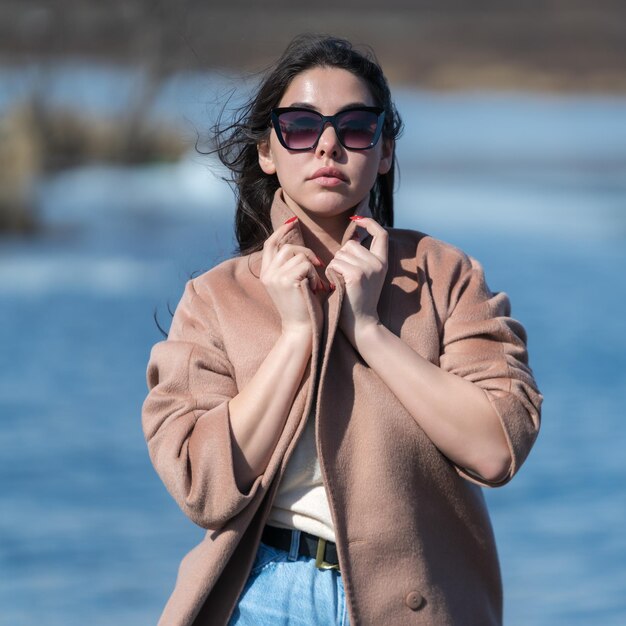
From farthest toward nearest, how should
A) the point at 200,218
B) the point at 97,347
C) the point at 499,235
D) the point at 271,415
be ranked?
the point at 200,218 < the point at 499,235 < the point at 97,347 < the point at 271,415

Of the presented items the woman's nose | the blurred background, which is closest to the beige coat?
the woman's nose

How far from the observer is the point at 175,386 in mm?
1869

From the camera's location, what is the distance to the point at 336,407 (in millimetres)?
1829

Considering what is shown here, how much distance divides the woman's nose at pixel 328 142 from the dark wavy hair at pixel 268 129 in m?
0.11

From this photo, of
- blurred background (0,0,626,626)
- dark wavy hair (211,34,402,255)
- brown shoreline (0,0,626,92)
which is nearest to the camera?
dark wavy hair (211,34,402,255)

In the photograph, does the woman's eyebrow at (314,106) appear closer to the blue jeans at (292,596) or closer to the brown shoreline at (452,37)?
the blue jeans at (292,596)

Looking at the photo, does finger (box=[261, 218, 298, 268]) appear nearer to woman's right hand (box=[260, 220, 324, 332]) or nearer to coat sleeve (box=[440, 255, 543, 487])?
woman's right hand (box=[260, 220, 324, 332])

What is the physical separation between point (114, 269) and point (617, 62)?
12566mm

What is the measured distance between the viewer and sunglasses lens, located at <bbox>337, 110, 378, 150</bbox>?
1865 mm

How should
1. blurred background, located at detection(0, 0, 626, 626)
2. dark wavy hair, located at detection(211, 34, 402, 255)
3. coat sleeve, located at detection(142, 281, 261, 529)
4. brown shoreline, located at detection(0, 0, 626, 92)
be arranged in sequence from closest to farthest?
1. coat sleeve, located at detection(142, 281, 261, 529)
2. dark wavy hair, located at detection(211, 34, 402, 255)
3. blurred background, located at detection(0, 0, 626, 626)
4. brown shoreline, located at detection(0, 0, 626, 92)

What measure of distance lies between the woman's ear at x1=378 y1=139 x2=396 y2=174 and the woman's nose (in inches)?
5.6

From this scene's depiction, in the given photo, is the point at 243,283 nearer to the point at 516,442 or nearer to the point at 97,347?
the point at 516,442

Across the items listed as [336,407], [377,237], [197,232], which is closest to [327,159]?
[377,237]

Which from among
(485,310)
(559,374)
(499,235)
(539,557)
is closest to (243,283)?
(485,310)
